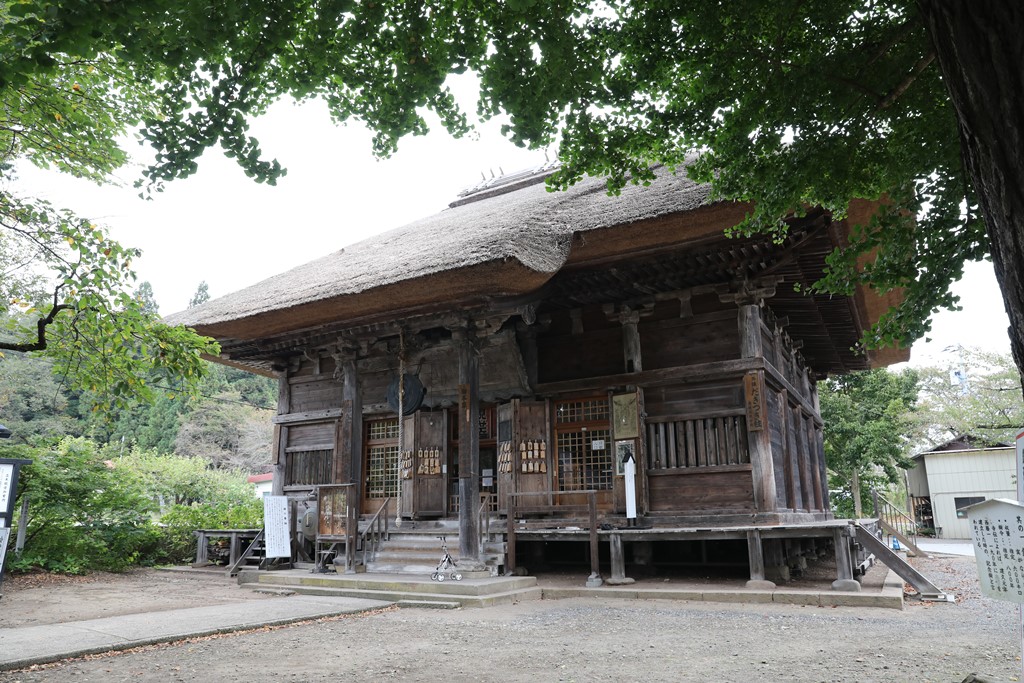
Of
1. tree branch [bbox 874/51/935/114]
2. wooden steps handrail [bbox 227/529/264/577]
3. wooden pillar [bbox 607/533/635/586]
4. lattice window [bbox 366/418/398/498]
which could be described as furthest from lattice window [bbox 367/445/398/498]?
tree branch [bbox 874/51/935/114]

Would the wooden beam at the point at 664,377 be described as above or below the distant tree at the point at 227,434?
below

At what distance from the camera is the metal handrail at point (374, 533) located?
10234mm

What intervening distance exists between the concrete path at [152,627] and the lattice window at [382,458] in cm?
354

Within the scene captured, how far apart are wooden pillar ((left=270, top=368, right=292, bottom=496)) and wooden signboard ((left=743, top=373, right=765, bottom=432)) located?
838 cm

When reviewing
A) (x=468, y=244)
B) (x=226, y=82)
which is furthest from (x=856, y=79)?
(x=468, y=244)

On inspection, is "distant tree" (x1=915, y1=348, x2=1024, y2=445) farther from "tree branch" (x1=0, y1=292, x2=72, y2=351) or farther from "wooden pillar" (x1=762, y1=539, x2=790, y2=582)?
"tree branch" (x1=0, y1=292, x2=72, y2=351)

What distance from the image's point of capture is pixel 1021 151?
6.77 ft

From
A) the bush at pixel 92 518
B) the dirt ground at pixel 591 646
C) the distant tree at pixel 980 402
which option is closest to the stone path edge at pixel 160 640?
the dirt ground at pixel 591 646

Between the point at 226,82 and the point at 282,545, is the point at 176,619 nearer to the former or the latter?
the point at 282,545

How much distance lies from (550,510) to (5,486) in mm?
7090

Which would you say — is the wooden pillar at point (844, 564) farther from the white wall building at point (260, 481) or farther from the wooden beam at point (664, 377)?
the white wall building at point (260, 481)

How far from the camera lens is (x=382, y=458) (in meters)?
12.2

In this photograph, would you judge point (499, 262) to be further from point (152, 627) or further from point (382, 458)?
point (382, 458)

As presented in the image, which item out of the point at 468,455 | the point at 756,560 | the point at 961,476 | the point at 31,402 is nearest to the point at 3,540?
the point at 468,455
